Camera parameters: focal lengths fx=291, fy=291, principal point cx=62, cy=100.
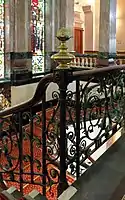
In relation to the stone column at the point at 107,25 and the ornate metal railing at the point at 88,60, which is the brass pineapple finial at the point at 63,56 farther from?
the ornate metal railing at the point at 88,60

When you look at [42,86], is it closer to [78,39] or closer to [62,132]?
[62,132]

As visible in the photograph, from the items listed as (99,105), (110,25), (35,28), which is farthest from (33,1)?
(99,105)

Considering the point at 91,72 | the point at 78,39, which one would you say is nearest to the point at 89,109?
the point at 91,72

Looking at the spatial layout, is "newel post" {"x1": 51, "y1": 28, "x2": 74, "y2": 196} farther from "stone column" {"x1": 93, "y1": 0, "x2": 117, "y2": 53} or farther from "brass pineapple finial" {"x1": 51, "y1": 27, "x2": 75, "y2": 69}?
"stone column" {"x1": 93, "y1": 0, "x2": 117, "y2": 53}

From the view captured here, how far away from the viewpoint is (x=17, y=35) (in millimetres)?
7012

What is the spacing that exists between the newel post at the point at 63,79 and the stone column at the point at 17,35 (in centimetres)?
529

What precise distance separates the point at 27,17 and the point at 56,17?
1.66 metres

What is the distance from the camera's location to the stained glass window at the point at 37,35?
8.18 metres

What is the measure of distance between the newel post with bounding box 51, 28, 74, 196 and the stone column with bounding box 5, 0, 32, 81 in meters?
5.29

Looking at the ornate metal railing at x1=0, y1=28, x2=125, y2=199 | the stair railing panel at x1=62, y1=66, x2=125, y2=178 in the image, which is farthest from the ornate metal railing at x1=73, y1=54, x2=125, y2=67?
the ornate metal railing at x1=0, y1=28, x2=125, y2=199

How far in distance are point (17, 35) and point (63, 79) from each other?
5.58 meters

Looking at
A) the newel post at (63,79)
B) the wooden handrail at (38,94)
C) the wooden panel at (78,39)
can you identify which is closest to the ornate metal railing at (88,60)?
the wooden panel at (78,39)

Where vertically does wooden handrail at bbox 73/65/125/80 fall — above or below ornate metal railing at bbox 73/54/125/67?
below

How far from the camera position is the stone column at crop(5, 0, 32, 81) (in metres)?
6.98
